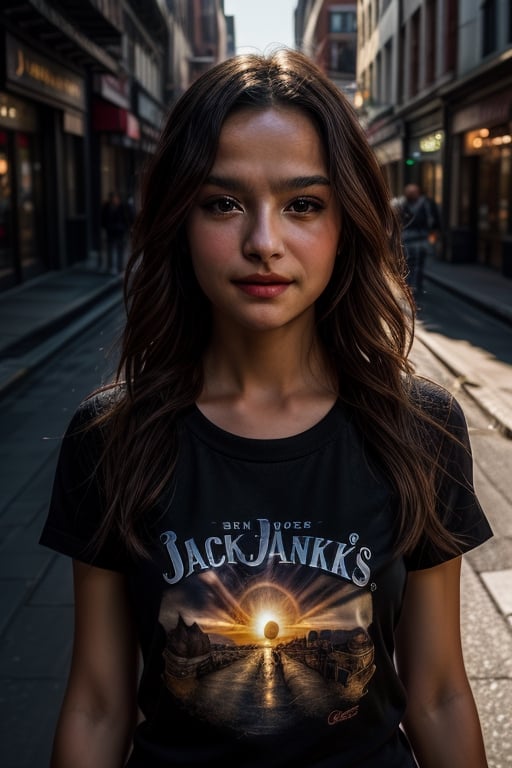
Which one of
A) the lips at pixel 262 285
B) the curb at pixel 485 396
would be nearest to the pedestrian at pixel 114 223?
the curb at pixel 485 396

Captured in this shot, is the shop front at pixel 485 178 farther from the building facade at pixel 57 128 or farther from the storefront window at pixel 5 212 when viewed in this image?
the storefront window at pixel 5 212

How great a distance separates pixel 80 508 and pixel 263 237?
0.54 metres

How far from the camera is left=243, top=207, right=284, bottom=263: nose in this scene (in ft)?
4.92

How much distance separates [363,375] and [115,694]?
2.26 feet

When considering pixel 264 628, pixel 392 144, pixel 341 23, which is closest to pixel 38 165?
pixel 264 628

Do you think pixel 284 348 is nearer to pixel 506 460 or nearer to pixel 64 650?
pixel 64 650

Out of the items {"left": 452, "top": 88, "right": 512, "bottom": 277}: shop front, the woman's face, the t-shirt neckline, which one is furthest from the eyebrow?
{"left": 452, "top": 88, "right": 512, "bottom": 277}: shop front

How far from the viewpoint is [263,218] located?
151 cm

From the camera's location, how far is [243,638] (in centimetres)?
146

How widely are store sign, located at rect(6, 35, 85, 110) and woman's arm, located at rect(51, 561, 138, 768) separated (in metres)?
15.5

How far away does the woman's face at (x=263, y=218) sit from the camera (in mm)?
1521

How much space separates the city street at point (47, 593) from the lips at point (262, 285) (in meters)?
0.69

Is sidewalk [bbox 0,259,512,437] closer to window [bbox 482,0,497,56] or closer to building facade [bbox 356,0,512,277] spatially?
building facade [bbox 356,0,512,277]

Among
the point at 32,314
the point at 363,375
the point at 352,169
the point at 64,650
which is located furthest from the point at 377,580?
the point at 32,314
